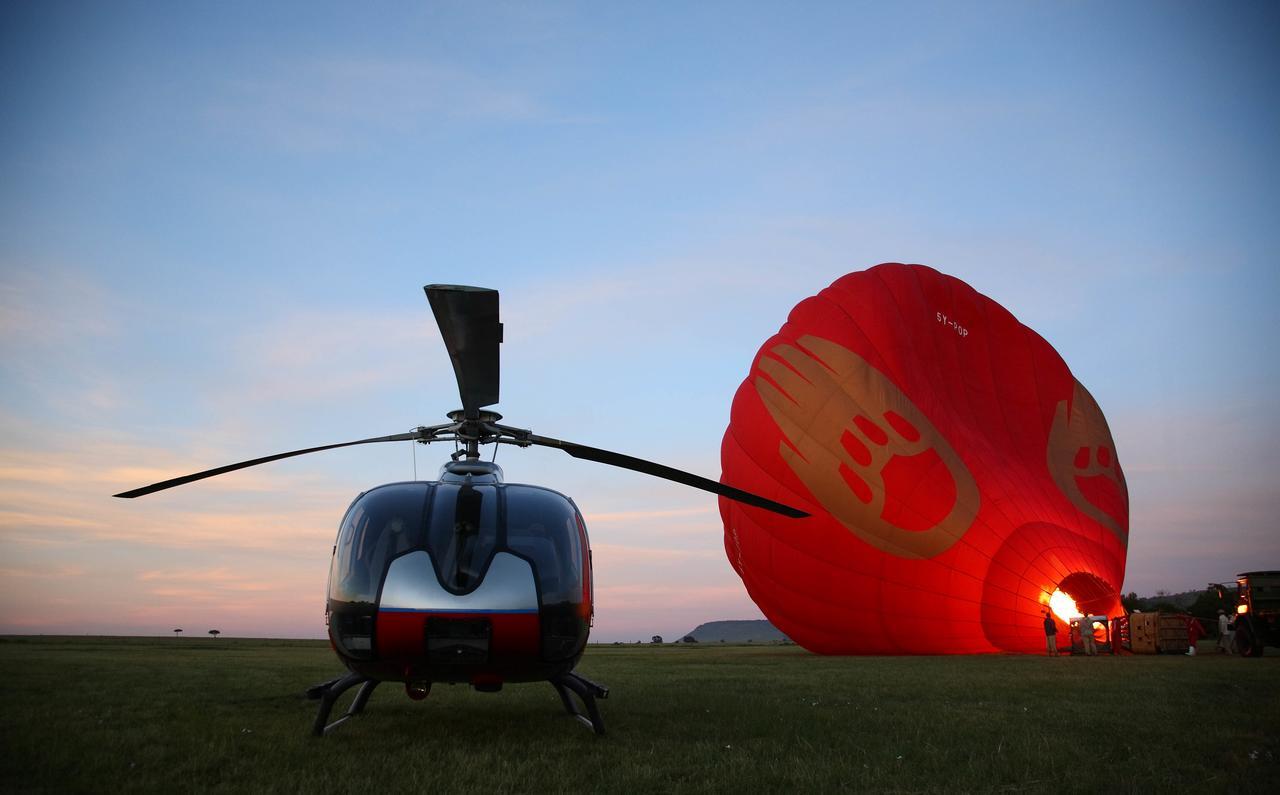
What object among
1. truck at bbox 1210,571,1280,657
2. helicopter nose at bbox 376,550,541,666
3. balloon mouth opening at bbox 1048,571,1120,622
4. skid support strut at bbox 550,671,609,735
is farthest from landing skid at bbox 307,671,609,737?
truck at bbox 1210,571,1280,657

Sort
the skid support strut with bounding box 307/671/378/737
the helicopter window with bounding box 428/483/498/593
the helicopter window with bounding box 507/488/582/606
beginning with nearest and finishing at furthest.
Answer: the helicopter window with bounding box 428/483/498/593, the helicopter window with bounding box 507/488/582/606, the skid support strut with bounding box 307/671/378/737

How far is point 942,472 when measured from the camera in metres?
16.4

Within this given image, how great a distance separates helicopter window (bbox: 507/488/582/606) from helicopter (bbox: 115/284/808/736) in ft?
0.03

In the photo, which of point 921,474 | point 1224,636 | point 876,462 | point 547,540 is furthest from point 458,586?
point 1224,636

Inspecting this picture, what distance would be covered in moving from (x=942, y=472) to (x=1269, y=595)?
418 inches

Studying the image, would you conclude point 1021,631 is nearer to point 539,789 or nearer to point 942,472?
point 942,472

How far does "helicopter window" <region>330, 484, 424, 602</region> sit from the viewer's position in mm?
6227

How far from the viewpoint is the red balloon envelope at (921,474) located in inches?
644

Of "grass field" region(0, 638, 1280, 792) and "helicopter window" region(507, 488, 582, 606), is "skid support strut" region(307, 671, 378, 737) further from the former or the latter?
"helicopter window" region(507, 488, 582, 606)

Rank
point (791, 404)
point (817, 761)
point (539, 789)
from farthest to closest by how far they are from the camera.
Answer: point (791, 404)
point (817, 761)
point (539, 789)

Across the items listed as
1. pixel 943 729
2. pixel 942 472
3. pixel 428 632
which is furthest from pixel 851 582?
pixel 428 632

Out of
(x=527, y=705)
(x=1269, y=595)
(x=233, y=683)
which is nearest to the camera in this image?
(x=527, y=705)

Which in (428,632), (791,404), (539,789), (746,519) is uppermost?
(791,404)

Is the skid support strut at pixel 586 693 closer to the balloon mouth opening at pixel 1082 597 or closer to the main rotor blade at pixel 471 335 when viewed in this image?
the main rotor blade at pixel 471 335
